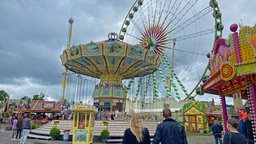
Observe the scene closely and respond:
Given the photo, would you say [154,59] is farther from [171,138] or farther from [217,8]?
[171,138]

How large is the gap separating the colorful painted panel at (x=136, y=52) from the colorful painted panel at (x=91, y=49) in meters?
2.88

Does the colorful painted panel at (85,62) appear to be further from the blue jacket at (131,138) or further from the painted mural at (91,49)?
the blue jacket at (131,138)

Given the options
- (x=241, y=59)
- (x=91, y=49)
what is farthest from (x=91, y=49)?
(x=241, y=59)

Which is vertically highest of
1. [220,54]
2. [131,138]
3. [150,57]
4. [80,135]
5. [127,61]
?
[150,57]

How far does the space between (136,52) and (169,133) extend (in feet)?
60.1

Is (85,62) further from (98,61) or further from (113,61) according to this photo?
(113,61)

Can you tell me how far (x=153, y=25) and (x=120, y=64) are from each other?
Result: 28.4ft

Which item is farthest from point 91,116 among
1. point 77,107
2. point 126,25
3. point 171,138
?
point 126,25

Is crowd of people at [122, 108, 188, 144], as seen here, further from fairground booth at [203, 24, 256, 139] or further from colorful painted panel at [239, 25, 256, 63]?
colorful painted panel at [239, 25, 256, 63]

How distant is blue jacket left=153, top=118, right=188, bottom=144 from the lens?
3098mm

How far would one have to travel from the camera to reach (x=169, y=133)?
3113 millimetres

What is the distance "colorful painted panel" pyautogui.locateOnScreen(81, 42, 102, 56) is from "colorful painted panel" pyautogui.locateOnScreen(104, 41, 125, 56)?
782 millimetres

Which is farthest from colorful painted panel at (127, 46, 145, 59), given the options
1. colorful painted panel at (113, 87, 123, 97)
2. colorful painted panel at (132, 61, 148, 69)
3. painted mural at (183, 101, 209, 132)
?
painted mural at (183, 101, 209, 132)

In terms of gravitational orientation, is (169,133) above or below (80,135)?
above
